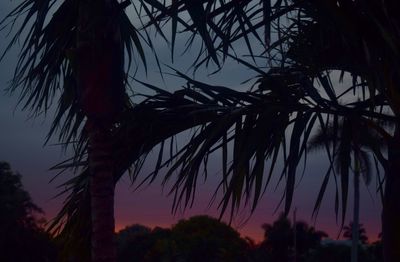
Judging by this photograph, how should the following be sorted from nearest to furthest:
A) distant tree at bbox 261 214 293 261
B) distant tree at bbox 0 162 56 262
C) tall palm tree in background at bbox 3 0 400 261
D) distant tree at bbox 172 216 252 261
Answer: tall palm tree in background at bbox 3 0 400 261 < distant tree at bbox 0 162 56 262 < distant tree at bbox 172 216 252 261 < distant tree at bbox 261 214 293 261

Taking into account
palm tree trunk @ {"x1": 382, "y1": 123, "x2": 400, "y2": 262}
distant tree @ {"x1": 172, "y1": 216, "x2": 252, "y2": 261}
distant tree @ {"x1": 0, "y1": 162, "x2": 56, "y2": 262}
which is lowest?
palm tree trunk @ {"x1": 382, "y1": 123, "x2": 400, "y2": 262}

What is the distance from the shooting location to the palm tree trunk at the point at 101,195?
26.0 ft

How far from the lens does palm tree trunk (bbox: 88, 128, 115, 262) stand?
26.0 ft

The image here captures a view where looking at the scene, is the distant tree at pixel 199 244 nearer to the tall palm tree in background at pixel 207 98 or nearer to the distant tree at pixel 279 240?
the distant tree at pixel 279 240

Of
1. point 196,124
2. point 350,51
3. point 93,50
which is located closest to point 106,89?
point 93,50

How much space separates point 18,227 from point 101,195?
29460 millimetres

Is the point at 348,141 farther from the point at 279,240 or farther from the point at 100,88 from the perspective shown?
the point at 279,240

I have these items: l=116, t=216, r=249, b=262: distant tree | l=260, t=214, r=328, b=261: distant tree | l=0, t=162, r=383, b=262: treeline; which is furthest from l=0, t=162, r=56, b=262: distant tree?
l=260, t=214, r=328, b=261: distant tree

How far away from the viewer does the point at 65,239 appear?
8797mm

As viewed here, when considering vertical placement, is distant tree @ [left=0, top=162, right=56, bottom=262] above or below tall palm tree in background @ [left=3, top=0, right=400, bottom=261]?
above

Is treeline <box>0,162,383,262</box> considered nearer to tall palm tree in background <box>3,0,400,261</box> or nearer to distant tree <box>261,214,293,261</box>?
distant tree <box>261,214,293,261</box>

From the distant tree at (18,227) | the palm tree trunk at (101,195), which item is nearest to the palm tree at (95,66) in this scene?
the palm tree trunk at (101,195)

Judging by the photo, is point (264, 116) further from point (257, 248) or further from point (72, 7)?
point (257, 248)

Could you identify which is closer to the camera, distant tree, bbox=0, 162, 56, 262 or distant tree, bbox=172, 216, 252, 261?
distant tree, bbox=0, 162, 56, 262
